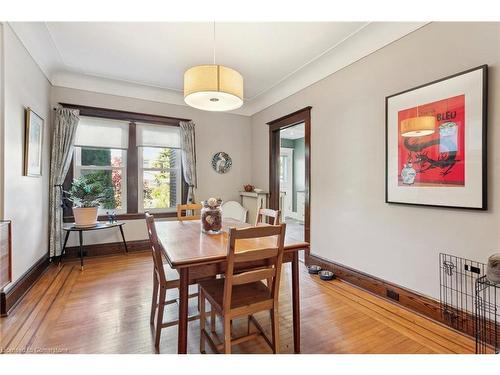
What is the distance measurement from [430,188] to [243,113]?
11.8 ft

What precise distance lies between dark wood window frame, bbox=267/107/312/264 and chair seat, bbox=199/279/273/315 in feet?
6.28

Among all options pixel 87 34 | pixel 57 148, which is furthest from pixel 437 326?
pixel 57 148

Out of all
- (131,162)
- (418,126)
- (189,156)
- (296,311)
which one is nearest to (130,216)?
(131,162)

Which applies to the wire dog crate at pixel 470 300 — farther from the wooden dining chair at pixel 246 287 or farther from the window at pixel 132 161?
the window at pixel 132 161

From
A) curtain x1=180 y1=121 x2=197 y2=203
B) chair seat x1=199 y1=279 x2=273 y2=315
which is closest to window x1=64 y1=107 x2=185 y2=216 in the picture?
curtain x1=180 y1=121 x2=197 y2=203

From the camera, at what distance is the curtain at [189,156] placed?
4348mm

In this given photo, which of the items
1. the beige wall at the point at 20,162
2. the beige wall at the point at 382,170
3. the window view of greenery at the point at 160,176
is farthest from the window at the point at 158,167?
the beige wall at the point at 382,170

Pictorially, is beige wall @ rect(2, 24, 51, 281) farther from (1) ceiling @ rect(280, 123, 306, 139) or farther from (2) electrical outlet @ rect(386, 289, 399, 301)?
(1) ceiling @ rect(280, 123, 306, 139)

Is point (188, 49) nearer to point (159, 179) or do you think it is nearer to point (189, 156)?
point (189, 156)

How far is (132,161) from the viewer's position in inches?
161

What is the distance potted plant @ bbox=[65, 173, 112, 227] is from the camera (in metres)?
3.36

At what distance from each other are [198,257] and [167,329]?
0.99 metres

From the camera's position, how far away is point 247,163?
198 inches
